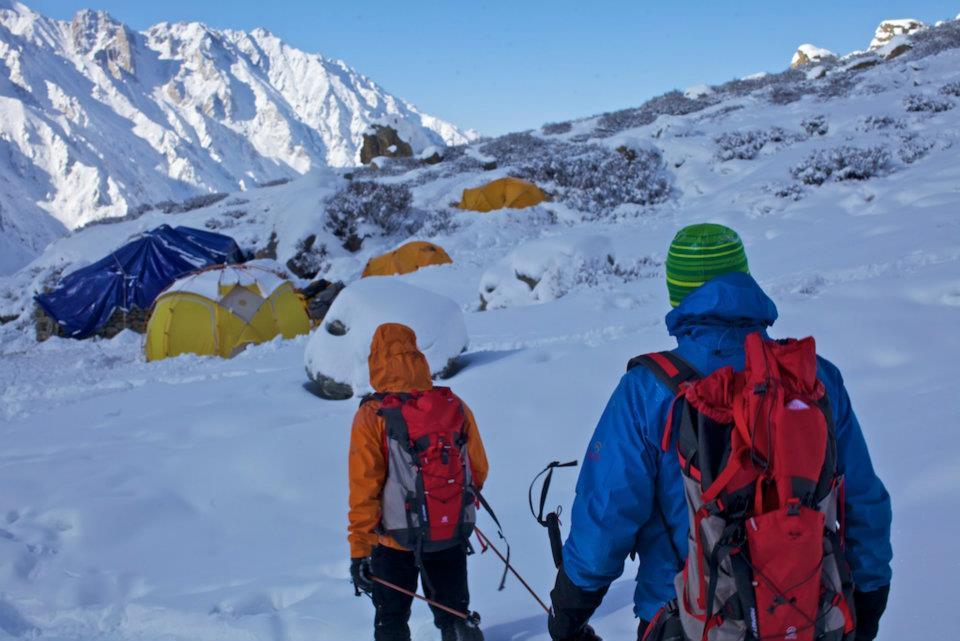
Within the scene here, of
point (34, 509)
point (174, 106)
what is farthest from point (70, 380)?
point (174, 106)

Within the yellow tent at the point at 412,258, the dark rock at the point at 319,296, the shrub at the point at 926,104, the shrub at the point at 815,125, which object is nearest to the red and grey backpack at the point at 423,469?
the dark rock at the point at 319,296

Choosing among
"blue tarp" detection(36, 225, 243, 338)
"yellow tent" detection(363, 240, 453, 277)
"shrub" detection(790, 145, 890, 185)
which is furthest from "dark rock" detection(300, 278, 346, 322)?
"shrub" detection(790, 145, 890, 185)

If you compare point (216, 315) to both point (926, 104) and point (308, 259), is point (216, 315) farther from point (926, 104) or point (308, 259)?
point (926, 104)

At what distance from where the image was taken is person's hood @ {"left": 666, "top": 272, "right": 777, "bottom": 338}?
162 centimetres

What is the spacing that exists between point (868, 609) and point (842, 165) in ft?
49.9

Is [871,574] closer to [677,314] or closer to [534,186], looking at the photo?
[677,314]

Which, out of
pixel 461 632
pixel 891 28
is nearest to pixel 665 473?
pixel 461 632

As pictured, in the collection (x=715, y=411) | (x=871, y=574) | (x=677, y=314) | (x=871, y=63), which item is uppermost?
(x=871, y=63)

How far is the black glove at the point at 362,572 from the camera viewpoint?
9.56 feet

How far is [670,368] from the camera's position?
162 cm

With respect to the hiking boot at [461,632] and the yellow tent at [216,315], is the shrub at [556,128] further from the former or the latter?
the hiking boot at [461,632]

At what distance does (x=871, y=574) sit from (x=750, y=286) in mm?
775

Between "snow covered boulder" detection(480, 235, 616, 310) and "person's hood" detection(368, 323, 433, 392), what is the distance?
8.76 meters

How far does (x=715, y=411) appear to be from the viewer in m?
1.46
